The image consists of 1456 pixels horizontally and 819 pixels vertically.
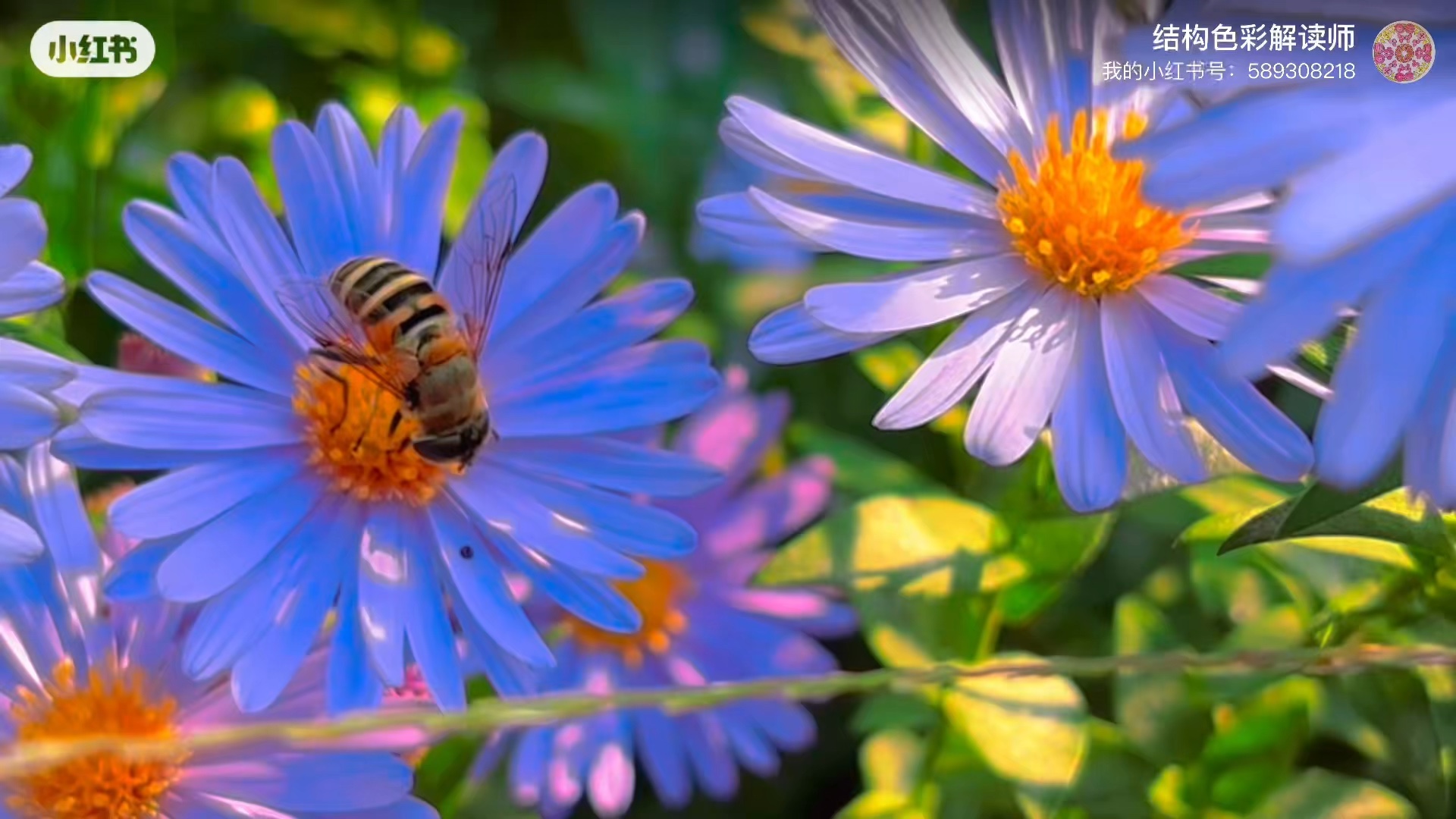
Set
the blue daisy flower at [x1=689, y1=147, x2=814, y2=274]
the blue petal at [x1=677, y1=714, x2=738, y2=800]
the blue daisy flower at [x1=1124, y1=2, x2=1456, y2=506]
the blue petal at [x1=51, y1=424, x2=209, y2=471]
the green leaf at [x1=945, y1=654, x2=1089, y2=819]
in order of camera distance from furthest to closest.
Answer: the blue daisy flower at [x1=689, y1=147, x2=814, y2=274]
the blue petal at [x1=677, y1=714, x2=738, y2=800]
the green leaf at [x1=945, y1=654, x2=1089, y2=819]
the blue petal at [x1=51, y1=424, x2=209, y2=471]
the blue daisy flower at [x1=1124, y1=2, x2=1456, y2=506]

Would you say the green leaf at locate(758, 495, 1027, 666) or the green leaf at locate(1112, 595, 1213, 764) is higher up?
the green leaf at locate(758, 495, 1027, 666)

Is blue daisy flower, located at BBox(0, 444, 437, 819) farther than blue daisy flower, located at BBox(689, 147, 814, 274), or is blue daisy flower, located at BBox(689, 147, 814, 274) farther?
blue daisy flower, located at BBox(689, 147, 814, 274)

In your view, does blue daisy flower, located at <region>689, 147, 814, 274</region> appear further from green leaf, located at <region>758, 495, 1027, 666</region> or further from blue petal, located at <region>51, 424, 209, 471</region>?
blue petal, located at <region>51, 424, 209, 471</region>

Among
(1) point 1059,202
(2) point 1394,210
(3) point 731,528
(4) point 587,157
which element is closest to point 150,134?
(4) point 587,157

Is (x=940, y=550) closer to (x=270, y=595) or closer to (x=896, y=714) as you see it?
(x=896, y=714)

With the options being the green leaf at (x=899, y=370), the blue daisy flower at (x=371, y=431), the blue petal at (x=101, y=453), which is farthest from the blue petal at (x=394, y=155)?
the green leaf at (x=899, y=370)

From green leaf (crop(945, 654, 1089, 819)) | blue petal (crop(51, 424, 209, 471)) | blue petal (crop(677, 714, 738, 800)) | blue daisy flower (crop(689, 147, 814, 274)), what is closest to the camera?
blue petal (crop(51, 424, 209, 471))

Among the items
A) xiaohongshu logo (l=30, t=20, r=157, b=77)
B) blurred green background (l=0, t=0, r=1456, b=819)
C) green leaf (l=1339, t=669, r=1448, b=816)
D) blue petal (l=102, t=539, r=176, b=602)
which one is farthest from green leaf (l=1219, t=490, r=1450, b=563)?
xiaohongshu logo (l=30, t=20, r=157, b=77)

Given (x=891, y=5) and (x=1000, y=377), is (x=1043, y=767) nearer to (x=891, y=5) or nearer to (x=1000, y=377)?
(x=1000, y=377)
